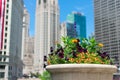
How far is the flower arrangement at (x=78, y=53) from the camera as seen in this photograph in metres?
10.3

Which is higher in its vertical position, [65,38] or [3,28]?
[3,28]

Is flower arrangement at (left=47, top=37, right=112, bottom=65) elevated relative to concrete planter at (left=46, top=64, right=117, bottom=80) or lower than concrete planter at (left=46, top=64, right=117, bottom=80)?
elevated

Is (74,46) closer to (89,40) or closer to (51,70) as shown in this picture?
(89,40)

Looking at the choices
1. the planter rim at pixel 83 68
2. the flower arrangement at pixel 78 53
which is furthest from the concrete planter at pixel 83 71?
the flower arrangement at pixel 78 53

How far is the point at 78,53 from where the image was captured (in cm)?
1058

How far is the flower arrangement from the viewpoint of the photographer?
1031 cm

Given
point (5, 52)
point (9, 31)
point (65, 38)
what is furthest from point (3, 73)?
point (65, 38)

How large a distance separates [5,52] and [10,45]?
4760 millimetres

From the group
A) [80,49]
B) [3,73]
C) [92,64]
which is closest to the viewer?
[92,64]

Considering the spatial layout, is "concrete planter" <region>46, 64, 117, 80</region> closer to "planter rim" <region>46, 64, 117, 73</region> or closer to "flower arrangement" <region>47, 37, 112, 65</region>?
"planter rim" <region>46, 64, 117, 73</region>

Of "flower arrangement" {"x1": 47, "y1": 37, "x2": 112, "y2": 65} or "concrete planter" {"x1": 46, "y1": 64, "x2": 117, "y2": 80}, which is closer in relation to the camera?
"concrete planter" {"x1": 46, "y1": 64, "x2": 117, "y2": 80}

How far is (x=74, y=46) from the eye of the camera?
10.8 meters

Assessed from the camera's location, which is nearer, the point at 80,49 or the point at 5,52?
the point at 80,49

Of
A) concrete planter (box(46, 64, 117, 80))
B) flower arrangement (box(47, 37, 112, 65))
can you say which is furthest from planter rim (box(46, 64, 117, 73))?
flower arrangement (box(47, 37, 112, 65))
